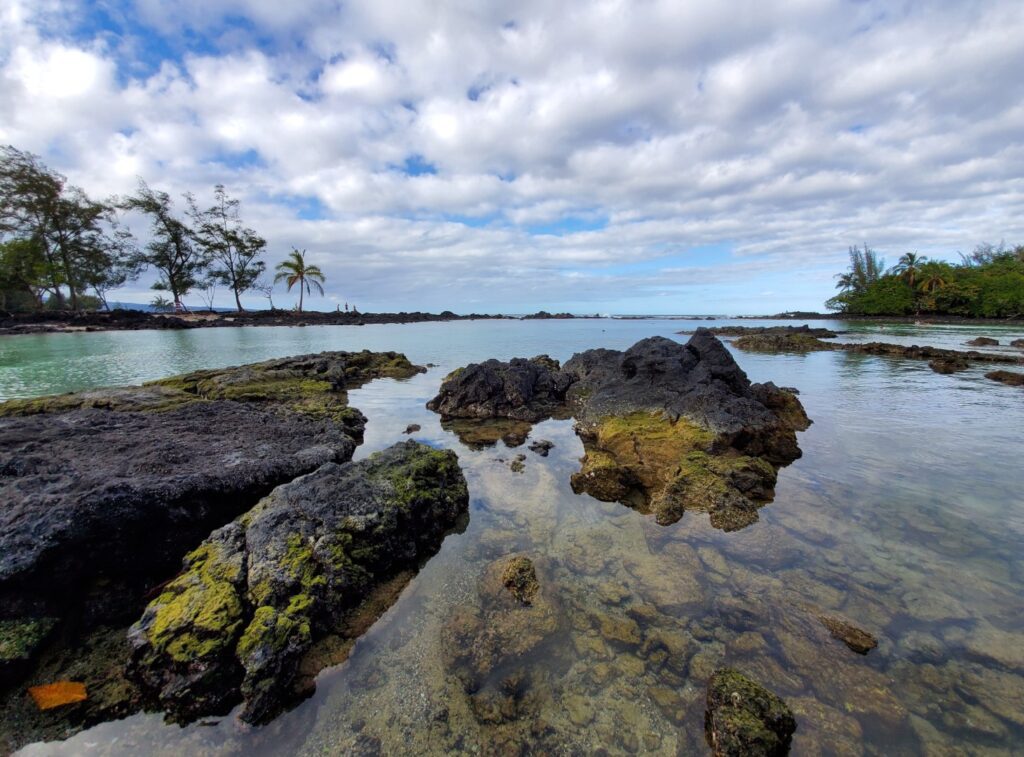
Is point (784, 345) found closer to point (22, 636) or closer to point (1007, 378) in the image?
point (1007, 378)

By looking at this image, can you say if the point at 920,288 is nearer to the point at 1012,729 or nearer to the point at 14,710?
the point at 1012,729

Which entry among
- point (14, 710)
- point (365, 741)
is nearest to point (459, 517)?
point (365, 741)

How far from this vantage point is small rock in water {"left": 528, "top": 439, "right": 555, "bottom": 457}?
386 inches

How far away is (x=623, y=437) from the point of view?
31.1 feet

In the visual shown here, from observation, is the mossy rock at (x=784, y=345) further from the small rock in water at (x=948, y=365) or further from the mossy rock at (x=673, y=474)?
the mossy rock at (x=673, y=474)

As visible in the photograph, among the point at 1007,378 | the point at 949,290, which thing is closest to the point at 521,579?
the point at 1007,378

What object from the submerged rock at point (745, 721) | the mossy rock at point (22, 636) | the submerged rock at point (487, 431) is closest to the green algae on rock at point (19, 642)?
the mossy rock at point (22, 636)

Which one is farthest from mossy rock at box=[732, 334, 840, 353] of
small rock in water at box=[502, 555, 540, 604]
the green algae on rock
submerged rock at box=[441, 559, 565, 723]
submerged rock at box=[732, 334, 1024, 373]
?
the green algae on rock

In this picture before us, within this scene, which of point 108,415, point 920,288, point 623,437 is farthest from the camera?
point 920,288

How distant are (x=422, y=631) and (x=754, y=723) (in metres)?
2.94

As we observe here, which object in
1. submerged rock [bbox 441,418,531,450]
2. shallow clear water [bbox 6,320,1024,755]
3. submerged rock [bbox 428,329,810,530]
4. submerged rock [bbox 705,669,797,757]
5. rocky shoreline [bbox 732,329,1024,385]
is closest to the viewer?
submerged rock [bbox 705,669,797,757]

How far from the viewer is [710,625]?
438cm

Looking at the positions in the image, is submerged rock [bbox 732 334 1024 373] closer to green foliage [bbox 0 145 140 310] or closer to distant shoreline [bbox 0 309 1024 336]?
distant shoreline [bbox 0 309 1024 336]

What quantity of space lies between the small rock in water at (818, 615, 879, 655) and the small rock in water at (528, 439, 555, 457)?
590cm
